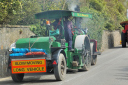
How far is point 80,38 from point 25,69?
3.68 meters

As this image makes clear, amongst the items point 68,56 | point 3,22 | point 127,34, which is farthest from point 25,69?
point 127,34

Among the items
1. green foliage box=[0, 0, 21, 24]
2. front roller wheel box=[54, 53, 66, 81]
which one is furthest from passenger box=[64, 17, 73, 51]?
green foliage box=[0, 0, 21, 24]

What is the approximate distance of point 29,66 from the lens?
9.27 meters

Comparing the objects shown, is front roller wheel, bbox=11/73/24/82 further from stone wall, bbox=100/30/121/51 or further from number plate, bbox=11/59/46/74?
stone wall, bbox=100/30/121/51

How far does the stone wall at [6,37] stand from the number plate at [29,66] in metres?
2.55

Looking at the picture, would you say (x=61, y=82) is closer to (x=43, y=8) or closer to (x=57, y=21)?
(x=57, y=21)

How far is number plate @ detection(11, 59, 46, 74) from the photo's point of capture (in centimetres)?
923

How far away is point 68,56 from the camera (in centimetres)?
1131

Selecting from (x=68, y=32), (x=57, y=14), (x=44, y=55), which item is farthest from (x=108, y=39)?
(x=44, y=55)

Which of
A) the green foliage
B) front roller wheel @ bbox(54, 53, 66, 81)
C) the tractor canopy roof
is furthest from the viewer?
the green foliage

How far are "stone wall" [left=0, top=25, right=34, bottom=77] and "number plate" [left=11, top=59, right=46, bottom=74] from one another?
8.38 ft

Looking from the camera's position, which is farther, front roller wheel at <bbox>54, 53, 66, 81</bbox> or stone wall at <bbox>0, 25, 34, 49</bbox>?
Result: stone wall at <bbox>0, 25, 34, 49</bbox>

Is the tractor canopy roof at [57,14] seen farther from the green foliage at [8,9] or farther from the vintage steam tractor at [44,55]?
the green foliage at [8,9]

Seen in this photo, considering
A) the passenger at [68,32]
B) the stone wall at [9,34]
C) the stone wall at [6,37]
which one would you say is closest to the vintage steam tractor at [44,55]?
the passenger at [68,32]
